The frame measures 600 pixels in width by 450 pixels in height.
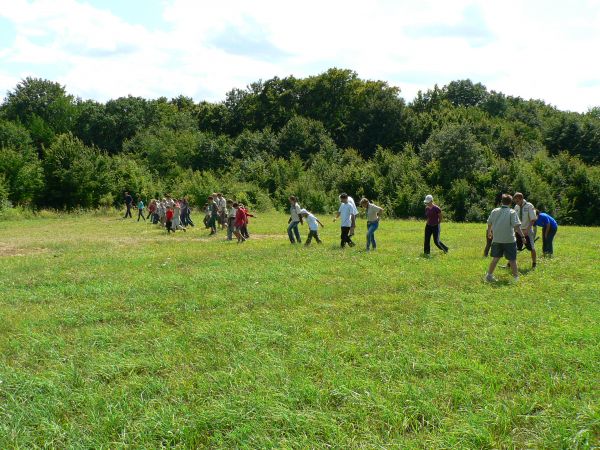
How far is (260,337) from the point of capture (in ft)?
21.4

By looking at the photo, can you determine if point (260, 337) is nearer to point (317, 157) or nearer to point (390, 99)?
point (317, 157)

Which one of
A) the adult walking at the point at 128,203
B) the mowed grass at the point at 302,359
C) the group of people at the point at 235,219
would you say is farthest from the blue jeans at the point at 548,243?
the adult walking at the point at 128,203

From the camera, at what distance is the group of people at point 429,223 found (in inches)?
386

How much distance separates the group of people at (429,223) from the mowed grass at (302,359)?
2.56ft

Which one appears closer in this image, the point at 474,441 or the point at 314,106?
the point at 474,441

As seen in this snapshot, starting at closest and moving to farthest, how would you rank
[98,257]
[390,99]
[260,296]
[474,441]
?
[474,441] < [260,296] < [98,257] < [390,99]

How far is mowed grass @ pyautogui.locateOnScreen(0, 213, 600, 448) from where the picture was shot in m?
4.25

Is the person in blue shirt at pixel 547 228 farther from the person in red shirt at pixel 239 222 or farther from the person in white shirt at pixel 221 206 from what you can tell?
the person in white shirt at pixel 221 206

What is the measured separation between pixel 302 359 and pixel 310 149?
170ft

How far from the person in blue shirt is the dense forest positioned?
24194 millimetres

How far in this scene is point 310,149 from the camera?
186 ft

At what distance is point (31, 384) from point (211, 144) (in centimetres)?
5119

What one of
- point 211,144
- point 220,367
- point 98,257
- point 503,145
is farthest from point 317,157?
point 220,367

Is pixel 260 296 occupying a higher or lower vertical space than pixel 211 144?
lower
